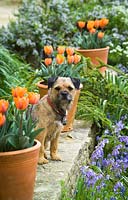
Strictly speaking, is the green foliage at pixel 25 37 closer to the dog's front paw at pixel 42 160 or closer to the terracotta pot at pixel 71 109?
the terracotta pot at pixel 71 109

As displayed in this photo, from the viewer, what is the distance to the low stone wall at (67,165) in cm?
422

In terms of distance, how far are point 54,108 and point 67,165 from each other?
0.45 metres

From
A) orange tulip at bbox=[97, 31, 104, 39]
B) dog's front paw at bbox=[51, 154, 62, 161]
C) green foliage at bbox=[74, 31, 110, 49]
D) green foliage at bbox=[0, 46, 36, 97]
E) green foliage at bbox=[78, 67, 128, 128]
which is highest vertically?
orange tulip at bbox=[97, 31, 104, 39]

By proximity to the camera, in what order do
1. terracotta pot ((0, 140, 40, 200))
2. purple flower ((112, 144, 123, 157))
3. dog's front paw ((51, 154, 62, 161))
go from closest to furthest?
terracotta pot ((0, 140, 40, 200))
dog's front paw ((51, 154, 62, 161))
purple flower ((112, 144, 123, 157))

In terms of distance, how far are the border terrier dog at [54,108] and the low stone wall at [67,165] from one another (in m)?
0.15

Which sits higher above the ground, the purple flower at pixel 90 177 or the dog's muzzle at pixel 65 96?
the dog's muzzle at pixel 65 96

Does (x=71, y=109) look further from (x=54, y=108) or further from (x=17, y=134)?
(x=17, y=134)

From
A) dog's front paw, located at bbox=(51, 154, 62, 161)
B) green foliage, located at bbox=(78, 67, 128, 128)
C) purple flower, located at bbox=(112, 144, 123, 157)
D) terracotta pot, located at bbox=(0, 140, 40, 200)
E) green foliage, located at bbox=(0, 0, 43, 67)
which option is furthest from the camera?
green foliage, located at bbox=(0, 0, 43, 67)

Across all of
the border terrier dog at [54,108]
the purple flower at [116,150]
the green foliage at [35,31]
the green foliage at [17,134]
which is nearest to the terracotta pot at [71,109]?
the purple flower at [116,150]

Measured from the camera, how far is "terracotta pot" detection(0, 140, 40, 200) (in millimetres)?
3721

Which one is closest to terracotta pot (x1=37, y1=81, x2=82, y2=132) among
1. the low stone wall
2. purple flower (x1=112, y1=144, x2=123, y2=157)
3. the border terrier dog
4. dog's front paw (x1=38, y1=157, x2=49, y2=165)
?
the low stone wall

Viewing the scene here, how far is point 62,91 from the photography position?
14.6 feet

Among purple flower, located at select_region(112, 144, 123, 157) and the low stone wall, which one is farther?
purple flower, located at select_region(112, 144, 123, 157)

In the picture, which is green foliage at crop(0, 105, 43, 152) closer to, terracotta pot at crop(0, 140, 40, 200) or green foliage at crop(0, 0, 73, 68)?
terracotta pot at crop(0, 140, 40, 200)
